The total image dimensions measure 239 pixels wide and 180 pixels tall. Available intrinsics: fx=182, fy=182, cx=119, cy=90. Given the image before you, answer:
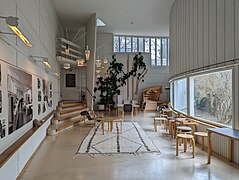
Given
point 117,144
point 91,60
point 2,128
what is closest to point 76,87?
point 91,60

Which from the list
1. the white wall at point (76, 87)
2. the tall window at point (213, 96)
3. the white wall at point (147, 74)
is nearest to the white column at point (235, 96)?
the tall window at point (213, 96)

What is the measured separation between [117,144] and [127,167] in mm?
1620

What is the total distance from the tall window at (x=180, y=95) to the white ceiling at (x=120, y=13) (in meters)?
3.93

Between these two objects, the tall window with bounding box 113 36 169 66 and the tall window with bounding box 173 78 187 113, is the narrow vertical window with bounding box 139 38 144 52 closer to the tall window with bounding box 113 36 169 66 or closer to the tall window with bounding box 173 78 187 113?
the tall window with bounding box 113 36 169 66

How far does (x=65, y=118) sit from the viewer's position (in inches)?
311

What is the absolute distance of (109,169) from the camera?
3568 mm

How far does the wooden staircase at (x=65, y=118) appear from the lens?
6.55 meters

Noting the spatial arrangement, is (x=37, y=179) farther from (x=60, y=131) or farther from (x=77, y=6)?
(x=77, y=6)

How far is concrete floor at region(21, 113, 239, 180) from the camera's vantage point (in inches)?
129

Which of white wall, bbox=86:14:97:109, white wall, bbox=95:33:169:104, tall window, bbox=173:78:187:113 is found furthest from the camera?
white wall, bbox=95:33:169:104

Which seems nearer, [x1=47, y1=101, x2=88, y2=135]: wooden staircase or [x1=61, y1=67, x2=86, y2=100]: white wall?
[x1=47, y1=101, x2=88, y2=135]: wooden staircase

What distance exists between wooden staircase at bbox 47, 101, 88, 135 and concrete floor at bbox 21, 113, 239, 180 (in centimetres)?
167

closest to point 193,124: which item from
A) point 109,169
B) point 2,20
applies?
point 109,169

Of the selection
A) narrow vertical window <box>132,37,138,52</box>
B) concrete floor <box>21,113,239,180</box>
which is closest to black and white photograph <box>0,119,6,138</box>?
concrete floor <box>21,113,239,180</box>
